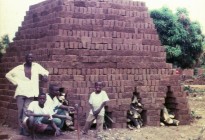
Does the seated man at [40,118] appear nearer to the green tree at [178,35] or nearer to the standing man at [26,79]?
the standing man at [26,79]

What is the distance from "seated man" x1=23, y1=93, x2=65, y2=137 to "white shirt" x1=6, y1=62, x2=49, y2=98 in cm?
54

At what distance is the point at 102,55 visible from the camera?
744cm

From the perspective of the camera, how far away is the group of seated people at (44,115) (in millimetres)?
5824

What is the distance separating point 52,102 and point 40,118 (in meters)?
0.43

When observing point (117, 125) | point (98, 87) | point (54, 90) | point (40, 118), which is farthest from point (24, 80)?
point (117, 125)

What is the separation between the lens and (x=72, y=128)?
688 cm

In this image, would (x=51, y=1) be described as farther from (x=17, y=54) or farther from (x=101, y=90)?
(x=101, y=90)

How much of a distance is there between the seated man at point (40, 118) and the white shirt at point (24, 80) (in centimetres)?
54

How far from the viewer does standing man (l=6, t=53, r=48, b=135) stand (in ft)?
21.0

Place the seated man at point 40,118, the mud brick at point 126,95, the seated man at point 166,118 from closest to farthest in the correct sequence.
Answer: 1. the seated man at point 40,118
2. the mud brick at point 126,95
3. the seated man at point 166,118

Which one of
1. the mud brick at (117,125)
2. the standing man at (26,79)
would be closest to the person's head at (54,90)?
the standing man at (26,79)

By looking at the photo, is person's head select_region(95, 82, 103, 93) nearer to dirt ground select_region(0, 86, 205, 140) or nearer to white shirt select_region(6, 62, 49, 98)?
dirt ground select_region(0, 86, 205, 140)

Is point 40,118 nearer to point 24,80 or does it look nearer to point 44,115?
point 44,115

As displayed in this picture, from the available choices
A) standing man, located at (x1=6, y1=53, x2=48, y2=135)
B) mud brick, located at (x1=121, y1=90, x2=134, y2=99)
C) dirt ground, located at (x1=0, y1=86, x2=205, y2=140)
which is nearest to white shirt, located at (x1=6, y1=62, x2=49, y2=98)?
standing man, located at (x1=6, y1=53, x2=48, y2=135)
